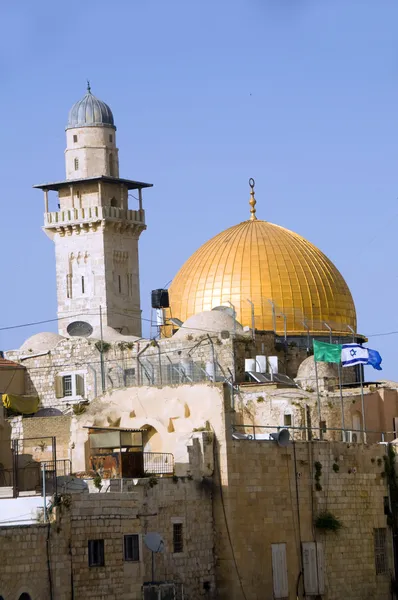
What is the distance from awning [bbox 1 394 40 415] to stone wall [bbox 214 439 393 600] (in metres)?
11.5

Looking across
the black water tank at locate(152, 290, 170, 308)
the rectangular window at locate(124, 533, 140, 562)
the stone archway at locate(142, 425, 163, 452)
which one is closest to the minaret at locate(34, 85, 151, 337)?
the black water tank at locate(152, 290, 170, 308)

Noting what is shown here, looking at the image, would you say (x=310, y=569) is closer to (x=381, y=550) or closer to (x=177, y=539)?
(x=381, y=550)

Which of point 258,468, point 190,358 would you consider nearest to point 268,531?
point 258,468

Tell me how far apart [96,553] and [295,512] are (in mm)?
6845

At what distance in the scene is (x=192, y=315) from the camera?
56969 mm

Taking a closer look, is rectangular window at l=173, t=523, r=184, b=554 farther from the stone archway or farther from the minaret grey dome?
the minaret grey dome

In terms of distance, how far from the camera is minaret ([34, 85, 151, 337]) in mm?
62812

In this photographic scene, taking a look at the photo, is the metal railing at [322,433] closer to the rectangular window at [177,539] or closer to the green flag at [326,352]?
the green flag at [326,352]

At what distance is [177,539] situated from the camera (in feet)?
121

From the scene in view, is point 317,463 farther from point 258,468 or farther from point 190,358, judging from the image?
point 190,358

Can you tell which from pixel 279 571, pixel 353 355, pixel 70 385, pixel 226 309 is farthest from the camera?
pixel 226 309

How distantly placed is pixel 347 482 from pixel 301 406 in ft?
13.3

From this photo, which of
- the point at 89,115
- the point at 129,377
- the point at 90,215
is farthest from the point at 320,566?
the point at 89,115

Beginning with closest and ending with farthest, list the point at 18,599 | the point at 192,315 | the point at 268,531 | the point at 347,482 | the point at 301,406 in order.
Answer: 1. the point at 18,599
2. the point at 268,531
3. the point at 347,482
4. the point at 301,406
5. the point at 192,315
